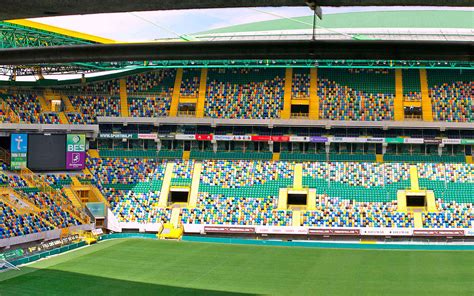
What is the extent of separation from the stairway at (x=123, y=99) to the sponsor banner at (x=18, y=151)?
8832 millimetres

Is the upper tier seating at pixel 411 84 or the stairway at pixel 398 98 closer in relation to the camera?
the stairway at pixel 398 98

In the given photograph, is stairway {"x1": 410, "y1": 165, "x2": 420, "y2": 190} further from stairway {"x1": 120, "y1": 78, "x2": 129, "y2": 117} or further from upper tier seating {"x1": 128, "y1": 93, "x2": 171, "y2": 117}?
stairway {"x1": 120, "y1": 78, "x2": 129, "y2": 117}

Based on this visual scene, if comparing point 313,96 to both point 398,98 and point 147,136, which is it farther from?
point 147,136

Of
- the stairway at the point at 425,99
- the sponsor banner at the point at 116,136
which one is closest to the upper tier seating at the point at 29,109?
the sponsor banner at the point at 116,136

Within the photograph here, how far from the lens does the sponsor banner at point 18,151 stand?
1780 inches

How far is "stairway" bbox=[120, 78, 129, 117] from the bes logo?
462 cm

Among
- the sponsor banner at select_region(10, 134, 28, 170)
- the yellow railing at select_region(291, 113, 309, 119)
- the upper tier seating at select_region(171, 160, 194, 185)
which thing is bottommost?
the upper tier seating at select_region(171, 160, 194, 185)

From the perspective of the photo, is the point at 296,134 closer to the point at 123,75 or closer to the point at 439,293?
the point at 123,75

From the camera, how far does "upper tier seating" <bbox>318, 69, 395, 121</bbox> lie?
50.8 m

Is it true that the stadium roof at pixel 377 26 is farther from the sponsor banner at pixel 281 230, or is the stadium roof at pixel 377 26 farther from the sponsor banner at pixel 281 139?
the sponsor banner at pixel 281 230

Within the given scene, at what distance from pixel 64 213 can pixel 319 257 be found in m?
17.3

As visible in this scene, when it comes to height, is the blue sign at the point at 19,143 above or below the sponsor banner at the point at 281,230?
above

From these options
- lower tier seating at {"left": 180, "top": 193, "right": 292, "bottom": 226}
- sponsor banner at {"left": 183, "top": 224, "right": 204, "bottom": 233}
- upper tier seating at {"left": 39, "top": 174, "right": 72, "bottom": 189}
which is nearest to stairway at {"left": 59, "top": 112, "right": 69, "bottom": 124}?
upper tier seating at {"left": 39, "top": 174, "right": 72, "bottom": 189}

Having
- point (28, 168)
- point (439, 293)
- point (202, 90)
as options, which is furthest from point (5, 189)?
point (439, 293)
